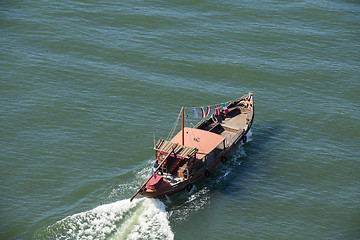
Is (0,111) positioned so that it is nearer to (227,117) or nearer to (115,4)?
(227,117)

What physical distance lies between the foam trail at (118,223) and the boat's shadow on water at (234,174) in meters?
2.18

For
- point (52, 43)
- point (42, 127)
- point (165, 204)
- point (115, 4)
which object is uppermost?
point (115, 4)

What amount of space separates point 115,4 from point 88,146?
144 feet

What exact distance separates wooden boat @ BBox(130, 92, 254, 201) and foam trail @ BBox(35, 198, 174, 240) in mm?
1789

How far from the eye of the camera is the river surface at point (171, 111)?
4947cm

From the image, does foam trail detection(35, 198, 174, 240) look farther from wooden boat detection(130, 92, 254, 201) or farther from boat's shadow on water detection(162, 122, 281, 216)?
boat's shadow on water detection(162, 122, 281, 216)

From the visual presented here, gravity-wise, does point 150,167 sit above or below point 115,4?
below

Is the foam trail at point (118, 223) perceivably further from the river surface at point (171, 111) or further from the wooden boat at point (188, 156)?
the wooden boat at point (188, 156)

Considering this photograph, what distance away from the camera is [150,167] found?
56406 millimetres

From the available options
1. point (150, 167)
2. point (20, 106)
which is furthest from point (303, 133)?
point (20, 106)

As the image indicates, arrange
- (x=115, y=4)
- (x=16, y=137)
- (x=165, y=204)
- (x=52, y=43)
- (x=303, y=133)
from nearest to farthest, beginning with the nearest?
(x=165, y=204) → (x=16, y=137) → (x=303, y=133) → (x=52, y=43) → (x=115, y=4)

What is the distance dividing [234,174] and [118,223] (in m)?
16.6

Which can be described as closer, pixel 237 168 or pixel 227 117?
pixel 237 168

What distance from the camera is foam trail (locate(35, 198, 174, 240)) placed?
45812 millimetres
